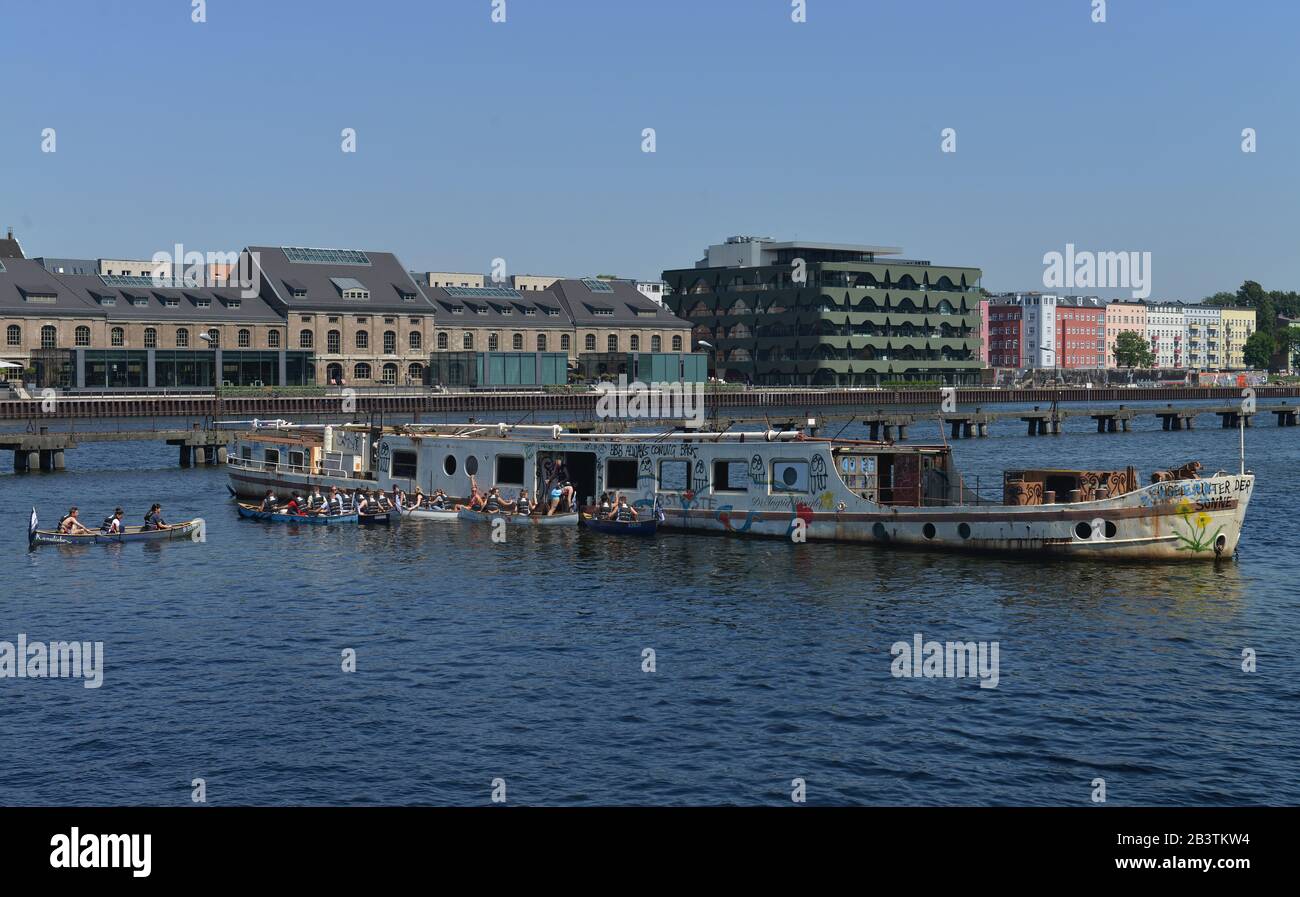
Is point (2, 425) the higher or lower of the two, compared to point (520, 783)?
higher

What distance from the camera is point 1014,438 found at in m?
147

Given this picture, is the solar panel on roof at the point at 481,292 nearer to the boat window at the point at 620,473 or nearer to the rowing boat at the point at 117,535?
the boat window at the point at 620,473

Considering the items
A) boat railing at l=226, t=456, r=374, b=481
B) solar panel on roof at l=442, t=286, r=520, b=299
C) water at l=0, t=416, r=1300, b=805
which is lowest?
water at l=0, t=416, r=1300, b=805

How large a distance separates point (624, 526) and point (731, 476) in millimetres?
5300

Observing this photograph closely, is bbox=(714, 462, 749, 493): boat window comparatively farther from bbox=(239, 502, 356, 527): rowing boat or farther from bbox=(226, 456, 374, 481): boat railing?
bbox=(226, 456, 374, 481): boat railing

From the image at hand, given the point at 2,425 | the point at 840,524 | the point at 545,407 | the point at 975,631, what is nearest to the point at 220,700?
the point at 975,631

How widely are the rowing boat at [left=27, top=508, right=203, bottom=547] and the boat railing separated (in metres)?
13.5

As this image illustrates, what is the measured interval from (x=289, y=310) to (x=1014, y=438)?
8951 centimetres

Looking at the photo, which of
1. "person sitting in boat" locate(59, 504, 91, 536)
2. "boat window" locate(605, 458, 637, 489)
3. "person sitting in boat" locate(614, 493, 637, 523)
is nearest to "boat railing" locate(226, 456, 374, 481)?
"boat window" locate(605, 458, 637, 489)

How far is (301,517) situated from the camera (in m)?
65.9

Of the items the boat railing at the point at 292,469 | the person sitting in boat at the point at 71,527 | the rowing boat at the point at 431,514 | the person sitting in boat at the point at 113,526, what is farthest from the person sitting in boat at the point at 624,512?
the person sitting in boat at the point at 71,527

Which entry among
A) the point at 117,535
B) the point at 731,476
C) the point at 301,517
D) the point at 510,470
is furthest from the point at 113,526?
the point at 731,476

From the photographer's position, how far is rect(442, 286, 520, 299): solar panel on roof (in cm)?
19086
